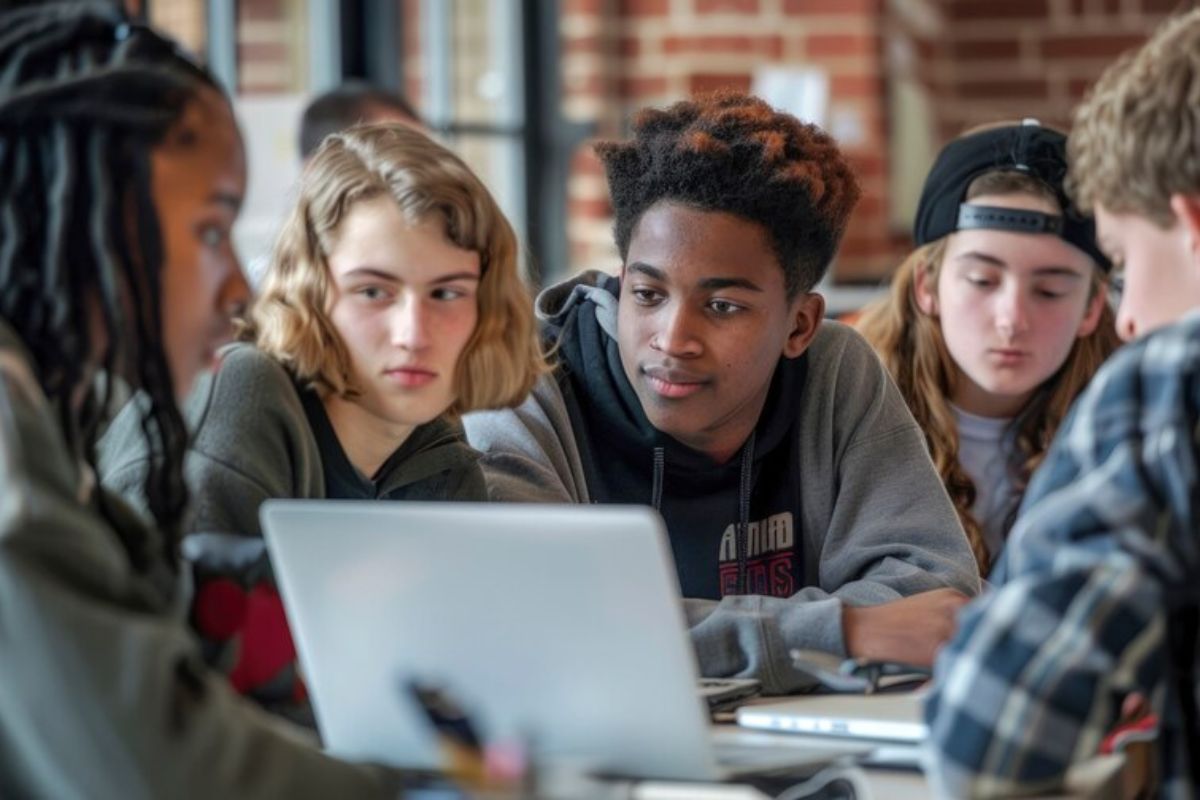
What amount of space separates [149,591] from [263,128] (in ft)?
7.89

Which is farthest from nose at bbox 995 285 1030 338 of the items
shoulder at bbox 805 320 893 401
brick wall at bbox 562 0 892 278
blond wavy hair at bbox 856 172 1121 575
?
brick wall at bbox 562 0 892 278

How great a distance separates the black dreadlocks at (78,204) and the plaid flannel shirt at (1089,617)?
1.80ft

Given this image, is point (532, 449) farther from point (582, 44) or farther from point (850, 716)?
point (582, 44)

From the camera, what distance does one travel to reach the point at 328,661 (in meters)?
1.23

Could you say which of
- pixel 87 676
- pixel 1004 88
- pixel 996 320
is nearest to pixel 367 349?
pixel 87 676

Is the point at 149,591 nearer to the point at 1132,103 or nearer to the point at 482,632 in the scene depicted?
the point at 482,632

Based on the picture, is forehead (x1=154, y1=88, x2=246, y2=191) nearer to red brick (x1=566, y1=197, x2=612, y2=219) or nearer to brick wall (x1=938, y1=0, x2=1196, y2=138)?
red brick (x1=566, y1=197, x2=612, y2=219)

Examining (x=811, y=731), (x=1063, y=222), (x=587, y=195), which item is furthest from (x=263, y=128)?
(x=811, y=731)

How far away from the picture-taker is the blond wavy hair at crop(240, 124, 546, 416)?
1.72 m

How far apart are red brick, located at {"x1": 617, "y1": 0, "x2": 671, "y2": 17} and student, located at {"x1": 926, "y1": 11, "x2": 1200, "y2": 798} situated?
10.6ft

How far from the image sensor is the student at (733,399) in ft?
6.23

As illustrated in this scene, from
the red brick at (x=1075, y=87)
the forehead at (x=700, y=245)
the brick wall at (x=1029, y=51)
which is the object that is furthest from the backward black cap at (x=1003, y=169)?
the red brick at (x=1075, y=87)

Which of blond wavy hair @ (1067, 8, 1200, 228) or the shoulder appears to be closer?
blond wavy hair @ (1067, 8, 1200, 228)

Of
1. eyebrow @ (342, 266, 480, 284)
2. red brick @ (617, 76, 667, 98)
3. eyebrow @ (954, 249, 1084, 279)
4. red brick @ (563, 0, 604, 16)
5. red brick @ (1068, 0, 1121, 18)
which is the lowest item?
eyebrow @ (954, 249, 1084, 279)
